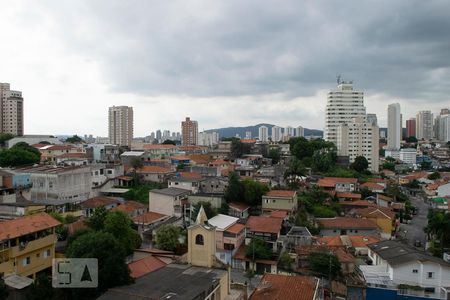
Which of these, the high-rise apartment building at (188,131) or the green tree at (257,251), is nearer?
the green tree at (257,251)

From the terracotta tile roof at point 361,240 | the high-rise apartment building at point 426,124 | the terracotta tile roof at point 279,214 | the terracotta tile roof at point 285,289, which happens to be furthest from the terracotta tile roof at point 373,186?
the high-rise apartment building at point 426,124

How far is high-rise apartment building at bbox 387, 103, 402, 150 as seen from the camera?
322ft

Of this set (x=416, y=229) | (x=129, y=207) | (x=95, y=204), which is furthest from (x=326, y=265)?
(x=416, y=229)

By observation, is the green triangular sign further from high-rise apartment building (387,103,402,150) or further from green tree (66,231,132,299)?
high-rise apartment building (387,103,402,150)

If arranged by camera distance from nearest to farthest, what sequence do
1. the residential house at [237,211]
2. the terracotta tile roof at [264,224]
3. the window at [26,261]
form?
the window at [26,261]
the terracotta tile roof at [264,224]
the residential house at [237,211]

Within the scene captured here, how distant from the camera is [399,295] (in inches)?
606

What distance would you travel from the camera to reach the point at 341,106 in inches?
2911

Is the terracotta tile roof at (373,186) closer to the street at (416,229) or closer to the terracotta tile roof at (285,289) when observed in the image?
the street at (416,229)

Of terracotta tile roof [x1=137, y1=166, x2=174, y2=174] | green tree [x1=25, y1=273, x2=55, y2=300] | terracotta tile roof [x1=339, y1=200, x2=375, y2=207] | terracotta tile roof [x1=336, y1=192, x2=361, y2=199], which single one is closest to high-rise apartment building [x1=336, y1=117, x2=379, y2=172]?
terracotta tile roof [x1=336, y1=192, x2=361, y2=199]

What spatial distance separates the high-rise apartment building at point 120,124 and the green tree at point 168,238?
69.9 m

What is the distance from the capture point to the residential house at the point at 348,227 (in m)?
25.3

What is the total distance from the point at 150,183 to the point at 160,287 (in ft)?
75.3

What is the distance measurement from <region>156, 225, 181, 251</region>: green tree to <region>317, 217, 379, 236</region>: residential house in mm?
11050

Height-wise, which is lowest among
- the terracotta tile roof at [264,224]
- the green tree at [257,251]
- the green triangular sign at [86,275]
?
the green tree at [257,251]
